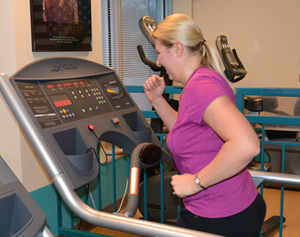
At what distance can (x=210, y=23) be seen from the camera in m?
5.45

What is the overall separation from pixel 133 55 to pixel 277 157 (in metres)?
2.00

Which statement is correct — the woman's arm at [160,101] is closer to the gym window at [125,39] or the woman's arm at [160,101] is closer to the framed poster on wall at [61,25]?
the framed poster on wall at [61,25]

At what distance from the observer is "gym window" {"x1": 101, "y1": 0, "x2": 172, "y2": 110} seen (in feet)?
12.5

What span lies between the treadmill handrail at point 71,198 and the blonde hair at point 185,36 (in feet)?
1.70

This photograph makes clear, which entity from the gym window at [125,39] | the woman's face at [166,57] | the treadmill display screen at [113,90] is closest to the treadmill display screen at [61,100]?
the treadmill display screen at [113,90]

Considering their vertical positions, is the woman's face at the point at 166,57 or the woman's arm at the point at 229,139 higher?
the woman's face at the point at 166,57

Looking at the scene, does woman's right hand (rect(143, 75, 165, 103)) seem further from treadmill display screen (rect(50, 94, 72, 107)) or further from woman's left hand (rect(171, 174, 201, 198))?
woman's left hand (rect(171, 174, 201, 198))

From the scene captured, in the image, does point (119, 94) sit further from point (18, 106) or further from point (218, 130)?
point (218, 130)

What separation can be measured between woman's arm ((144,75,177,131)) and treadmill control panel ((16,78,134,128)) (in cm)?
11

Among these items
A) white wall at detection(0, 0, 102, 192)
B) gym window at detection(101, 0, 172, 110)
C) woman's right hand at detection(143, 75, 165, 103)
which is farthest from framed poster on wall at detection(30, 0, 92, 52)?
woman's right hand at detection(143, 75, 165, 103)

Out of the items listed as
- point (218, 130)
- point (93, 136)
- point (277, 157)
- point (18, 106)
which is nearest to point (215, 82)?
point (218, 130)

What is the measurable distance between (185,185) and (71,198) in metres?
0.35

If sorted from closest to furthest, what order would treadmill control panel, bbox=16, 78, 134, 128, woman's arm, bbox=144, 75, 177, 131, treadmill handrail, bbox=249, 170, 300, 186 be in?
treadmill control panel, bbox=16, 78, 134, 128
treadmill handrail, bbox=249, 170, 300, 186
woman's arm, bbox=144, 75, 177, 131

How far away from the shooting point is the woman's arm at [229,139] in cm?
100
